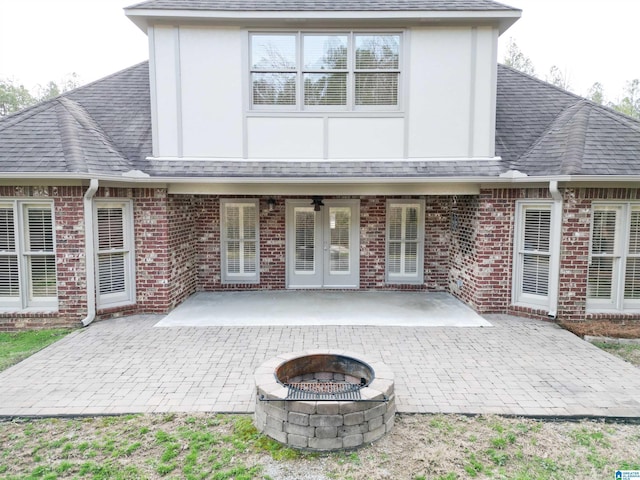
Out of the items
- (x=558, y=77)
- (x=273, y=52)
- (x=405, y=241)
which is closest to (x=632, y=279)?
Answer: (x=405, y=241)

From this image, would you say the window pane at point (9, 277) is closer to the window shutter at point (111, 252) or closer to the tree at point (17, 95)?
the window shutter at point (111, 252)

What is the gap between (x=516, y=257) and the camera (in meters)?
7.46

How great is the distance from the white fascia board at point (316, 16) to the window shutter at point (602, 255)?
375cm

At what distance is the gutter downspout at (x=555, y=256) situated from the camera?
6.84m

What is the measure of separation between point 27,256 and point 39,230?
18.6 inches

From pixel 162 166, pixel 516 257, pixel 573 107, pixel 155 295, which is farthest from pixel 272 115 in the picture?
pixel 573 107

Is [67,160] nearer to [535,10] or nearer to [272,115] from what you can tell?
[272,115]

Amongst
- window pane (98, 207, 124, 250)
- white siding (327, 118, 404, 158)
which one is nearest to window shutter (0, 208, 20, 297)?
window pane (98, 207, 124, 250)

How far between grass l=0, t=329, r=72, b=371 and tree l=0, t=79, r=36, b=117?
3181 cm

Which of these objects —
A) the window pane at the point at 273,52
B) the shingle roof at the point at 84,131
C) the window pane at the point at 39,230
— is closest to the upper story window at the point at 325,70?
the window pane at the point at 273,52

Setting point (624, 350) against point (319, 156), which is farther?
point (319, 156)

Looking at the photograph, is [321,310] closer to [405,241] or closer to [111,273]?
[405,241]

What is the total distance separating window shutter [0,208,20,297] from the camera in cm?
675

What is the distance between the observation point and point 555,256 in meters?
6.93
